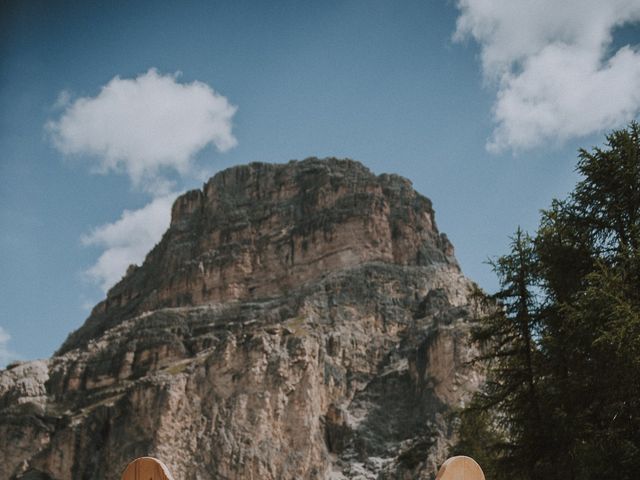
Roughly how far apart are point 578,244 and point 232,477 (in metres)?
56.5

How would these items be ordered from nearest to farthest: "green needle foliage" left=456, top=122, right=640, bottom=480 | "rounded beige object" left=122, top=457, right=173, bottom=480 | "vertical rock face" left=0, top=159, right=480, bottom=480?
1. "rounded beige object" left=122, top=457, right=173, bottom=480
2. "green needle foliage" left=456, top=122, right=640, bottom=480
3. "vertical rock face" left=0, top=159, right=480, bottom=480

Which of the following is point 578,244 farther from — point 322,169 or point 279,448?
point 322,169

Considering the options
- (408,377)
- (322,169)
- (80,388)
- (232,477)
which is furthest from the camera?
(322,169)

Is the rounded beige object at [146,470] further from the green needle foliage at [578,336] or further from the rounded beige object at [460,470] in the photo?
the green needle foliage at [578,336]

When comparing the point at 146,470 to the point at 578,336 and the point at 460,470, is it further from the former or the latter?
the point at 578,336

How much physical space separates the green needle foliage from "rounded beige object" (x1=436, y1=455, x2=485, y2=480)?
7973 mm

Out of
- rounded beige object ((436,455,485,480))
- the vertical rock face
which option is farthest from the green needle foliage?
the vertical rock face

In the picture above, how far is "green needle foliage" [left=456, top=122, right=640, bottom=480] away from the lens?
36.6ft

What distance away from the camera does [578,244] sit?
44.9 feet

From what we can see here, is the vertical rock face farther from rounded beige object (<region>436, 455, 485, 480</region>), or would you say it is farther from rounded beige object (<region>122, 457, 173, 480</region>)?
rounded beige object (<region>122, 457, 173, 480</region>)

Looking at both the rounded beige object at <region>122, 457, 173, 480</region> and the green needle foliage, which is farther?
the green needle foliage

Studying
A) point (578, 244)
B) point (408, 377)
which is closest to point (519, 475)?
point (578, 244)

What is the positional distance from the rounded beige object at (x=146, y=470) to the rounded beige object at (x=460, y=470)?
116 centimetres

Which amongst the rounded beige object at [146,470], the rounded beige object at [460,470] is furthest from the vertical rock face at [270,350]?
the rounded beige object at [146,470]
